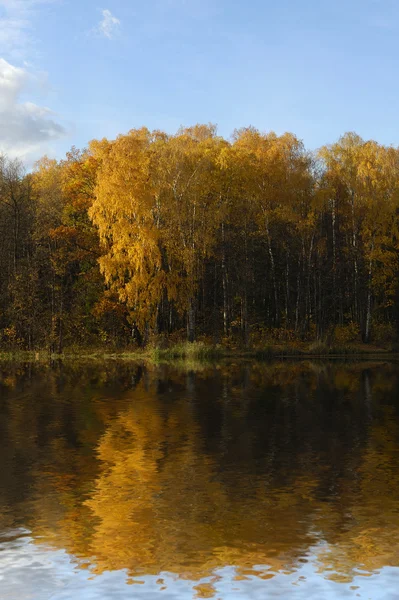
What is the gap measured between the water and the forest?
70.8 ft

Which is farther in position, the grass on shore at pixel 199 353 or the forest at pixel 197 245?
the forest at pixel 197 245

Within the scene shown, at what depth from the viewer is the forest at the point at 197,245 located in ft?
141

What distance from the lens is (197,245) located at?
4403cm

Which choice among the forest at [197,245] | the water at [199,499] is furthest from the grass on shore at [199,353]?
the water at [199,499]

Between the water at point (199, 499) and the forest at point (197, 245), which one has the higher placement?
the forest at point (197, 245)

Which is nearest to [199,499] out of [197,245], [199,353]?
[199,353]

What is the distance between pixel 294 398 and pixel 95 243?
88.4 feet

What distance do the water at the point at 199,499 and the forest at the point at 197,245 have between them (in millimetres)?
21579

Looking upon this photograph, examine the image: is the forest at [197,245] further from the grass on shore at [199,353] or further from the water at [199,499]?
the water at [199,499]

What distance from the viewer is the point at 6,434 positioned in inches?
639

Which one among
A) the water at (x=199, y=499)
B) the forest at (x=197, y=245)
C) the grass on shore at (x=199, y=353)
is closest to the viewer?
the water at (x=199, y=499)

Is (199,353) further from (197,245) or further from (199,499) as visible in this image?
(199,499)

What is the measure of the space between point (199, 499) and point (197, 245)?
34.2 m

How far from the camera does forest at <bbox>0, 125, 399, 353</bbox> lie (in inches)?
1695
